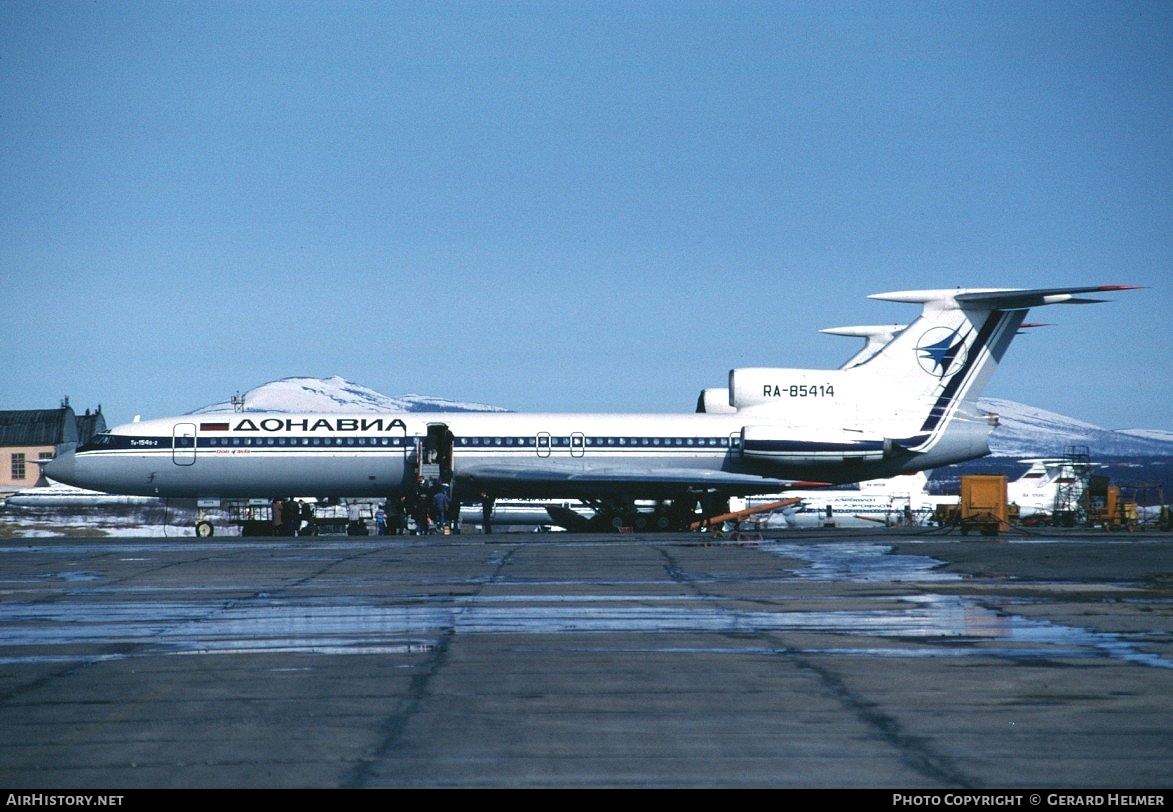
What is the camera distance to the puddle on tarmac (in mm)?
12086

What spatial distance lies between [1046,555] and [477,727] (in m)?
20.3

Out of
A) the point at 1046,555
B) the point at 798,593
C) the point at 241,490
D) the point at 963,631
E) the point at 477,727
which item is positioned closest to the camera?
the point at 477,727

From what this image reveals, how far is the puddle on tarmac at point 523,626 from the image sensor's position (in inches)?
476

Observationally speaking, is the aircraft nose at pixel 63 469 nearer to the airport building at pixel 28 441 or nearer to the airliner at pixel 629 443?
the airliner at pixel 629 443

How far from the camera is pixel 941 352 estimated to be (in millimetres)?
46812

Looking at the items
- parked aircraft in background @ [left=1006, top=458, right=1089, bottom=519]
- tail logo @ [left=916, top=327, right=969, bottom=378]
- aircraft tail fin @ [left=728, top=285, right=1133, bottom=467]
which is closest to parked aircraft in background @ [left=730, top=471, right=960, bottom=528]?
parked aircraft in background @ [left=1006, top=458, right=1089, bottom=519]

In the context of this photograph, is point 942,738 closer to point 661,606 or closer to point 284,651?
point 284,651

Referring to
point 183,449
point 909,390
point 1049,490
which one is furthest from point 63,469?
point 1049,490

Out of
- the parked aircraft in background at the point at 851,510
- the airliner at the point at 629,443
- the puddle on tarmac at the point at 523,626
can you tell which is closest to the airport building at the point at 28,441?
the parked aircraft in background at the point at 851,510

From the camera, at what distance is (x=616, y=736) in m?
8.07

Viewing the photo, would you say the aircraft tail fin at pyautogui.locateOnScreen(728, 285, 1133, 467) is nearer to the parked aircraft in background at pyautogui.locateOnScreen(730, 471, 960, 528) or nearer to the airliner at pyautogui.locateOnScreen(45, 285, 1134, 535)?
the airliner at pyautogui.locateOnScreen(45, 285, 1134, 535)

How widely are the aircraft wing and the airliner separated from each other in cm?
7
